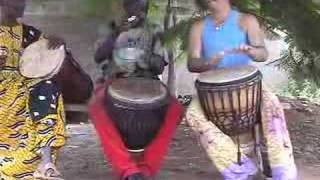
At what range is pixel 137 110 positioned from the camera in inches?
176

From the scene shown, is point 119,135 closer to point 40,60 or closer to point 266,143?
point 40,60

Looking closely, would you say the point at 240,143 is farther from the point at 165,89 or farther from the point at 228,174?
the point at 165,89

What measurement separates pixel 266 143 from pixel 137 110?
679 mm

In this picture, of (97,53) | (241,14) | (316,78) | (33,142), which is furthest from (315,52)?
(33,142)

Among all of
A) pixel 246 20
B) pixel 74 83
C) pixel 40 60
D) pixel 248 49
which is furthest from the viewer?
pixel 74 83

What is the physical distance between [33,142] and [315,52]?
6.60ft

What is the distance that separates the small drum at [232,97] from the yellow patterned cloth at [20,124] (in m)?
0.75

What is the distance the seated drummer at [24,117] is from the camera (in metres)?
4.38

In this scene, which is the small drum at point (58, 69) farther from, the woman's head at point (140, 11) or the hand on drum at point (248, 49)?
the hand on drum at point (248, 49)

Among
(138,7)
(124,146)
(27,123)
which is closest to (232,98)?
(124,146)

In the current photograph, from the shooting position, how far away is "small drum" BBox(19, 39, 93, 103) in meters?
4.47

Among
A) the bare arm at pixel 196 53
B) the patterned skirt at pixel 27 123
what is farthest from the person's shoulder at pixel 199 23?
the patterned skirt at pixel 27 123

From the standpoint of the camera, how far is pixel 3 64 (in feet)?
14.8

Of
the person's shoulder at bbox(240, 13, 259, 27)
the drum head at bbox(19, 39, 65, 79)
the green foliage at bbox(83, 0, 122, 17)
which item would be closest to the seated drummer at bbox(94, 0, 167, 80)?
the drum head at bbox(19, 39, 65, 79)
